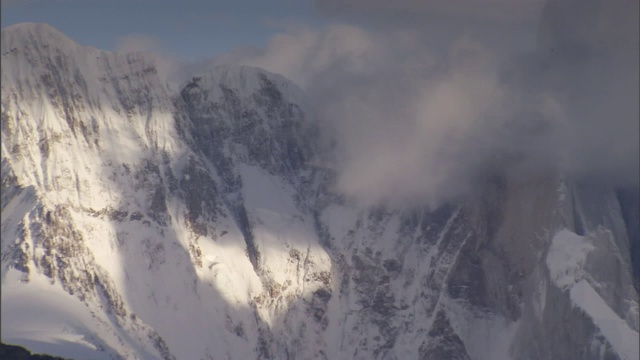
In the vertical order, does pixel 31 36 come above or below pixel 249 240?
above

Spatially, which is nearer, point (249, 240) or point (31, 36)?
point (31, 36)

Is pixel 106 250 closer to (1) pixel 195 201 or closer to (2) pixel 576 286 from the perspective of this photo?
(1) pixel 195 201

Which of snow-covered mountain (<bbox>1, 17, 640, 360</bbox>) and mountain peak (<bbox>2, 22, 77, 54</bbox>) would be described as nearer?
snow-covered mountain (<bbox>1, 17, 640, 360</bbox>)

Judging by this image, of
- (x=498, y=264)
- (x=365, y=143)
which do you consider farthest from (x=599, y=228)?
(x=365, y=143)

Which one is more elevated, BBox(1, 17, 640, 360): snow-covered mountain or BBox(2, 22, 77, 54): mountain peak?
BBox(2, 22, 77, 54): mountain peak

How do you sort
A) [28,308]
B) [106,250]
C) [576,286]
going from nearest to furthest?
[28,308] < [576,286] < [106,250]

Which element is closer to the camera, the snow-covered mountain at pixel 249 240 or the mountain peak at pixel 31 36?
the snow-covered mountain at pixel 249 240

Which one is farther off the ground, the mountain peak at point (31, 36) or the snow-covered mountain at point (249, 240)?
the mountain peak at point (31, 36)

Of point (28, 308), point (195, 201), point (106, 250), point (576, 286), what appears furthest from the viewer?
point (195, 201)
